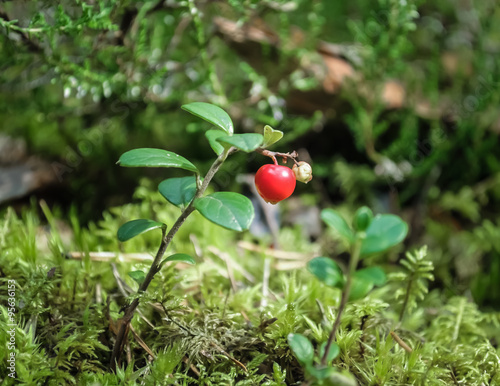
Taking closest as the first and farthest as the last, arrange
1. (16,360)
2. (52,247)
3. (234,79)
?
1. (16,360)
2. (52,247)
3. (234,79)

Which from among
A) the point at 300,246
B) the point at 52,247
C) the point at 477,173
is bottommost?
the point at 300,246

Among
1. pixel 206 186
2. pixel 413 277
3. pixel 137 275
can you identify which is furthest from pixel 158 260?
pixel 413 277

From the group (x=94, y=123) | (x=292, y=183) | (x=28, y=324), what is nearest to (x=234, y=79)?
(x=94, y=123)

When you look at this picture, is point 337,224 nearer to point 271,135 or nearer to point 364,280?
point 364,280

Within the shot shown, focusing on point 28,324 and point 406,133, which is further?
point 406,133

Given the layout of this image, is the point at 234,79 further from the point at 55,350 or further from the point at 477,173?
the point at 55,350

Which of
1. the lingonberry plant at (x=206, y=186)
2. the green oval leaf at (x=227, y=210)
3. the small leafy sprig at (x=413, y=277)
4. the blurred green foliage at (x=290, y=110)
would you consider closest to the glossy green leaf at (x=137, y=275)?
the lingonberry plant at (x=206, y=186)

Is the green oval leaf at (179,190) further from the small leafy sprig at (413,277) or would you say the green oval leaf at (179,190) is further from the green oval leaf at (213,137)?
the small leafy sprig at (413,277)

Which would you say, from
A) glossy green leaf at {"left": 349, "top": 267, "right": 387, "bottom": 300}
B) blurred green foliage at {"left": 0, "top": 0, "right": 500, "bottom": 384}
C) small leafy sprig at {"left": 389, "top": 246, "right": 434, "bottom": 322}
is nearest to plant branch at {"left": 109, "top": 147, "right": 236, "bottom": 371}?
glossy green leaf at {"left": 349, "top": 267, "right": 387, "bottom": 300}
